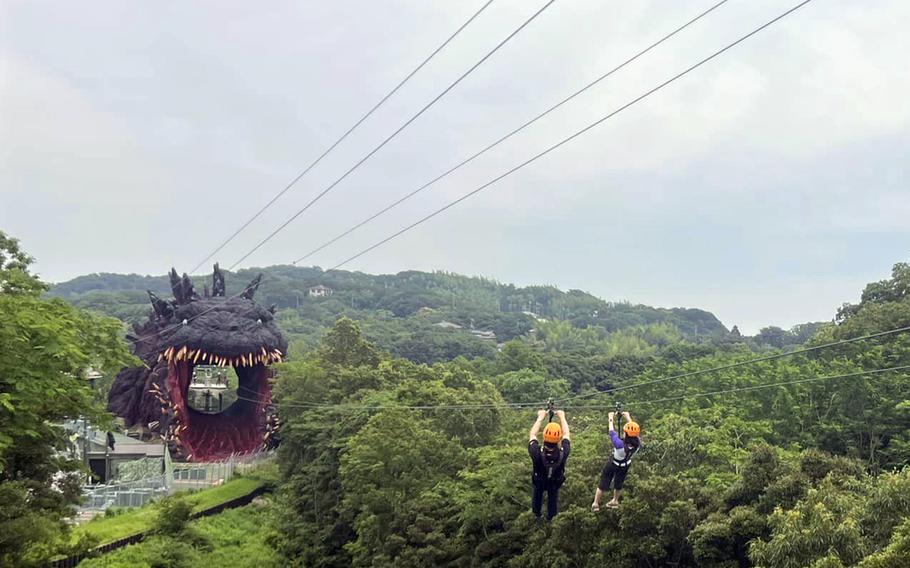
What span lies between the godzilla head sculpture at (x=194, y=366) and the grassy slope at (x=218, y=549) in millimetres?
4643

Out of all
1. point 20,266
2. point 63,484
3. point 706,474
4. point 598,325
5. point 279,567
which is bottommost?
point 279,567

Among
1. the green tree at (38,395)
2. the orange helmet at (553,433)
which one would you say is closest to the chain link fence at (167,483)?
the green tree at (38,395)

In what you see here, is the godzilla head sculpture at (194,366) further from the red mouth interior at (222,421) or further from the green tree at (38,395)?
the green tree at (38,395)

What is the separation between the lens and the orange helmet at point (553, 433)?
40.6 ft

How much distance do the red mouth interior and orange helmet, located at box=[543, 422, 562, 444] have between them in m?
29.3

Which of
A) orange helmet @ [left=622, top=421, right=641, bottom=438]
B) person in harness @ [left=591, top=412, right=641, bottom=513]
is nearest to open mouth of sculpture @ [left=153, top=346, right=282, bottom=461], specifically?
person in harness @ [left=591, top=412, right=641, bottom=513]

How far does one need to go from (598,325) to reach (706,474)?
153105 mm

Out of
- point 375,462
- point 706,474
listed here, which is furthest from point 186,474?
point 706,474

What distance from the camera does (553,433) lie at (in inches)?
488

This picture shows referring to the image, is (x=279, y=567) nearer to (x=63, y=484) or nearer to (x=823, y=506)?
(x=63, y=484)

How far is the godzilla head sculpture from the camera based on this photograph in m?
37.6

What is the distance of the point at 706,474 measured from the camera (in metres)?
20.4

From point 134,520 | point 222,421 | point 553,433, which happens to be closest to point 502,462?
point 553,433

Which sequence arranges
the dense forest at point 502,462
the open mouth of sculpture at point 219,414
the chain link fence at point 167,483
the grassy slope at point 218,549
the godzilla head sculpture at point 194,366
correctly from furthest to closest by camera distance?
the open mouth of sculpture at point 219,414 → the godzilla head sculpture at point 194,366 → the chain link fence at point 167,483 → the grassy slope at point 218,549 → the dense forest at point 502,462
